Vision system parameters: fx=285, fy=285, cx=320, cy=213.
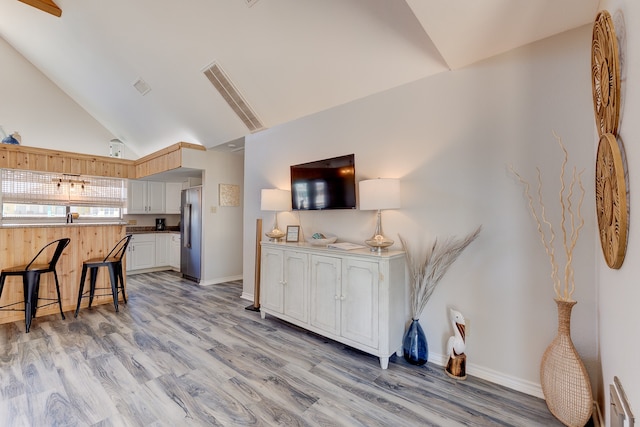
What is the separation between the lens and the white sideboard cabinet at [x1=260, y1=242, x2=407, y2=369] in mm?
2352

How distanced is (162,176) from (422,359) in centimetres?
575

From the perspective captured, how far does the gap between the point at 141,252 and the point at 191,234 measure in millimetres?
1461

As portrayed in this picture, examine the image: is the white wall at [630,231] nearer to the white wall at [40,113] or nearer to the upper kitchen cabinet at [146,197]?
the upper kitchen cabinet at [146,197]

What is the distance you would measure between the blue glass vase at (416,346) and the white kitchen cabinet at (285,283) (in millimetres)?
1027

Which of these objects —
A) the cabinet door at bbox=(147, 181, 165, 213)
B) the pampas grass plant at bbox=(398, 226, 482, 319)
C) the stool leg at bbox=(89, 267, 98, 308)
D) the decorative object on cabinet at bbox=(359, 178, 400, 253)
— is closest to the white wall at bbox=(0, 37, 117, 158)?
the cabinet door at bbox=(147, 181, 165, 213)

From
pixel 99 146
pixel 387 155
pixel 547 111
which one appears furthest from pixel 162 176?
pixel 547 111

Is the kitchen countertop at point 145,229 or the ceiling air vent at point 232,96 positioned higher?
the ceiling air vent at point 232,96

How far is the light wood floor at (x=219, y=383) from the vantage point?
5.75 ft

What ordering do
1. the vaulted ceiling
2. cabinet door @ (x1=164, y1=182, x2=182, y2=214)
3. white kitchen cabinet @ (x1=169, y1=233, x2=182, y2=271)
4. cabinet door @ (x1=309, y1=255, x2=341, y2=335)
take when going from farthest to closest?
1. cabinet door @ (x1=164, y1=182, x2=182, y2=214)
2. white kitchen cabinet @ (x1=169, y1=233, x2=182, y2=271)
3. cabinet door @ (x1=309, y1=255, x2=341, y2=335)
4. the vaulted ceiling

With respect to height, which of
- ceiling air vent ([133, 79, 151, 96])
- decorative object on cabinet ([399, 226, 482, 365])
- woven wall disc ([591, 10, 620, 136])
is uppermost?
ceiling air vent ([133, 79, 151, 96])

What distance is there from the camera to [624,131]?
1.10m

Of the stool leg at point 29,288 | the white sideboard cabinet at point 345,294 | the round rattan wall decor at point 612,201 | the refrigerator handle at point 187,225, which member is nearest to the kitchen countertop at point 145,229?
the refrigerator handle at point 187,225

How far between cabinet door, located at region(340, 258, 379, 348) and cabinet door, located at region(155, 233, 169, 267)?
5016mm

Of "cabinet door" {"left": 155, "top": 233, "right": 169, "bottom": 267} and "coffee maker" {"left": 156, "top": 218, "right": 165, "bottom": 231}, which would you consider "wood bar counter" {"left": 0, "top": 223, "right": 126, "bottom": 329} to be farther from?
"coffee maker" {"left": 156, "top": 218, "right": 165, "bottom": 231}
